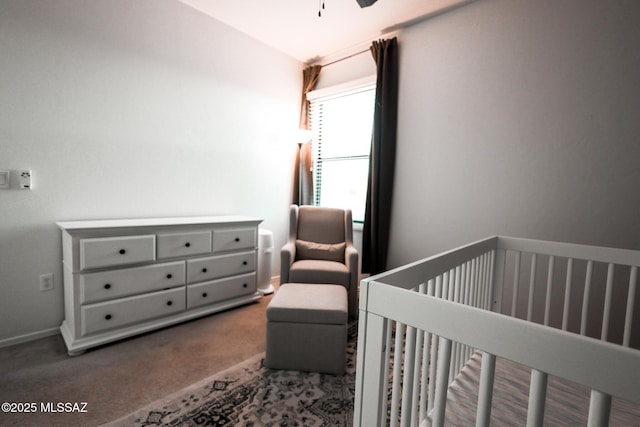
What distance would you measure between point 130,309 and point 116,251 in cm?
42

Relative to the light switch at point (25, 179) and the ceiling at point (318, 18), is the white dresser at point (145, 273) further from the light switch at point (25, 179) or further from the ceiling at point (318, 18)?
the ceiling at point (318, 18)

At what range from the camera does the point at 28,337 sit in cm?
196

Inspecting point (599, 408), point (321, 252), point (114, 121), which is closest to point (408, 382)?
point (599, 408)

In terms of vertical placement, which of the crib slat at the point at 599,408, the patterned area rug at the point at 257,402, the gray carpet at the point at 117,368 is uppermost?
the crib slat at the point at 599,408

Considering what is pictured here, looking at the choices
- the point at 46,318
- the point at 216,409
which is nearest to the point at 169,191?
the point at 46,318

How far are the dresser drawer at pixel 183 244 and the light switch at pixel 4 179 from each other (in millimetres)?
940

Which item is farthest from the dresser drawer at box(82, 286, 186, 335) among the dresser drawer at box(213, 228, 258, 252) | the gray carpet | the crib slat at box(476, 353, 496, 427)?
the crib slat at box(476, 353, 496, 427)

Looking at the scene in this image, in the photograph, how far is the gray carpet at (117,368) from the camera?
4.58ft

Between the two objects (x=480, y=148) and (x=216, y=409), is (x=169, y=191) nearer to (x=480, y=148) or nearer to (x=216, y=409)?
(x=216, y=409)

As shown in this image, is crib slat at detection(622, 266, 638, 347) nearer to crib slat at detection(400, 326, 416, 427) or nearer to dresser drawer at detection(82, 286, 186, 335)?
crib slat at detection(400, 326, 416, 427)

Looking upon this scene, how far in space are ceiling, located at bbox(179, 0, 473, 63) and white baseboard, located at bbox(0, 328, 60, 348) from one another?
280cm

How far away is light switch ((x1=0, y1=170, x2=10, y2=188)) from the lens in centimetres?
183

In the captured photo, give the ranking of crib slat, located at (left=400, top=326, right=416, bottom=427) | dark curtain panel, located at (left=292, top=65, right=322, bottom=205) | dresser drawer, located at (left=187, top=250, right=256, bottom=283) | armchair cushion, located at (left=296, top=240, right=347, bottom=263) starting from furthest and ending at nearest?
dark curtain panel, located at (left=292, top=65, right=322, bottom=205) < armchair cushion, located at (left=296, top=240, right=347, bottom=263) < dresser drawer, located at (left=187, top=250, right=256, bottom=283) < crib slat, located at (left=400, top=326, right=416, bottom=427)

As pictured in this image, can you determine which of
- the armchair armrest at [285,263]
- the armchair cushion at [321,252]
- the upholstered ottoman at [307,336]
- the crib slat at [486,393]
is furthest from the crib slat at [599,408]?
the armchair cushion at [321,252]
